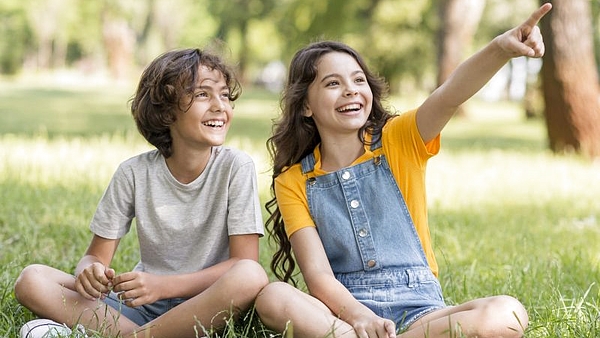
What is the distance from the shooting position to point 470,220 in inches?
210

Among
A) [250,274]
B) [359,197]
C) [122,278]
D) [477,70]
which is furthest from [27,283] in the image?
[477,70]

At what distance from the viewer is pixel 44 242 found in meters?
4.34

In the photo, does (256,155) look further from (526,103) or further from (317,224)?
(526,103)

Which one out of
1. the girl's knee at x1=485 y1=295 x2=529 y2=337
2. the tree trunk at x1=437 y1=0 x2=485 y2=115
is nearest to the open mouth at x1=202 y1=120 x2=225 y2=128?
the girl's knee at x1=485 y1=295 x2=529 y2=337

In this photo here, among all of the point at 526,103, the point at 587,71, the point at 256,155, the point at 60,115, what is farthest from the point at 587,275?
the point at 526,103

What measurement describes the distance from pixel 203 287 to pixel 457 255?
1.80m

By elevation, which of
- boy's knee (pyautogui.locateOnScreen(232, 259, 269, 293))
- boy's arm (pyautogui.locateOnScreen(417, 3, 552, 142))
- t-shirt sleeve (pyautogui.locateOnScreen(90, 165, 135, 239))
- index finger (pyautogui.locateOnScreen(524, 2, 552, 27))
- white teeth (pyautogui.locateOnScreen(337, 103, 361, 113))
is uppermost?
index finger (pyautogui.locateOnScreen(524, 2, 552, 27))

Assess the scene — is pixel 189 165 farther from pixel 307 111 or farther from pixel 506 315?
pixel 506 315

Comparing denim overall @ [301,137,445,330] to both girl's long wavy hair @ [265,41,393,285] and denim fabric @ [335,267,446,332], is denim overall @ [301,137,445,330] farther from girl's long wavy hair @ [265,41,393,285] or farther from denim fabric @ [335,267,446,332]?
girl's long wavy hair @ [265,41,393,285]

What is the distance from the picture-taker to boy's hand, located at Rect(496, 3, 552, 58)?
2572 millimetres

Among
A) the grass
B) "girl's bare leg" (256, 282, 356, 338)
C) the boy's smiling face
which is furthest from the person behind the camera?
the grass

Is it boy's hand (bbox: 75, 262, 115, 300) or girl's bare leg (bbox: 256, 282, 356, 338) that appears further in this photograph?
boy's hand (bbox: 75, 262, 115, 300)

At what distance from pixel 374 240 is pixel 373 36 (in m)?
18.9

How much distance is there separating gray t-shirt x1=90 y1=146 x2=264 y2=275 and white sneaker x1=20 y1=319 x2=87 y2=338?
0.40 m
